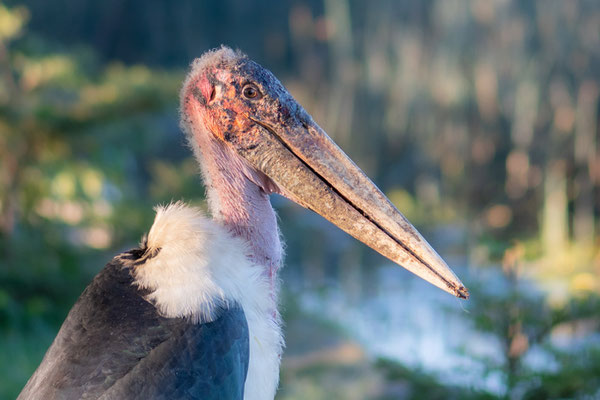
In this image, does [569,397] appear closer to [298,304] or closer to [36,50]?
[298,304]

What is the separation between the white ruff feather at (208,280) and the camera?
1143mm

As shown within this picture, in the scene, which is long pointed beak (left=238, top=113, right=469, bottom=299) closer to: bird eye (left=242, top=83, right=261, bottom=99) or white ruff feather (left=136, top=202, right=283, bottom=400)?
bird eye (left=242, top=83, right=261, bottom=99)

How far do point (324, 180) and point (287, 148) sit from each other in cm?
10

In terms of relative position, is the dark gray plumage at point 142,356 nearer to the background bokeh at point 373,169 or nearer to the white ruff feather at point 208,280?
the white ruff feather at point 208,280

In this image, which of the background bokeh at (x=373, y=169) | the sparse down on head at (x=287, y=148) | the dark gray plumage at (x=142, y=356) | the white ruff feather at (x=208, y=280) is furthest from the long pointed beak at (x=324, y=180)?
the background bokeh at (x=373, y=169)

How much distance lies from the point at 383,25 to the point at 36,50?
4.87 metres

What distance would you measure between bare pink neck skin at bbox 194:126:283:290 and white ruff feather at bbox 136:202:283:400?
0.04 metres

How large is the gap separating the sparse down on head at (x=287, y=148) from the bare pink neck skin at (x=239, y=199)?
1.0 inches

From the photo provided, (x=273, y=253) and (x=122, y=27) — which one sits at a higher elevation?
(x=122, y=27)

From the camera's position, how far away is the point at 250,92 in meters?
1.27

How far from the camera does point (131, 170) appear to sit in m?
7.66

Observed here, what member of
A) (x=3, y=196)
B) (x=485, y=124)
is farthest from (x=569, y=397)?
(x=485, y=124)

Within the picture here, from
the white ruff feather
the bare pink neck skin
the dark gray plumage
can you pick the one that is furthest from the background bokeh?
the dark gray plumage

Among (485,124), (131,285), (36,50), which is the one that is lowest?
(131,285)
